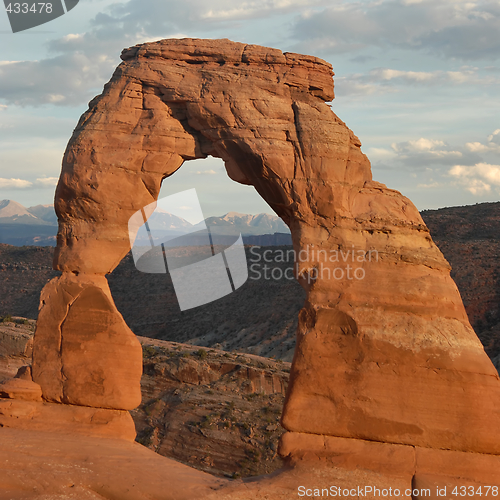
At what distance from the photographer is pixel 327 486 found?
28.3ft

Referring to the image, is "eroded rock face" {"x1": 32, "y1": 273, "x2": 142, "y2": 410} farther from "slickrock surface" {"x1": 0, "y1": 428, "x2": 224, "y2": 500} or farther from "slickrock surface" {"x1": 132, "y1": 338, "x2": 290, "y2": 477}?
"slickrock surface" {"x1": 132, "y1": 338, "x2": 290, "y2": 477}

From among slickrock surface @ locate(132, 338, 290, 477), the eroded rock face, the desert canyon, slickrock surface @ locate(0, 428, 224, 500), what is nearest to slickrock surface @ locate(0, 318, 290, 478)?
slickrock surface @ locate(132, 338, 290, 477)

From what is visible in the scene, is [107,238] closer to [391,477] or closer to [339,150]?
[339,150]

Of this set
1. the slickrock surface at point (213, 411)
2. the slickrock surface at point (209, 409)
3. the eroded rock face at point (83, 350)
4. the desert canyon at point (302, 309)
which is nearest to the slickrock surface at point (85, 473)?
the desert canyon at point (302, 309)

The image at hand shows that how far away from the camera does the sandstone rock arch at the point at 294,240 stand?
942 cm

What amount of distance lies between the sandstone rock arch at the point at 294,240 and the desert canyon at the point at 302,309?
0.03 m

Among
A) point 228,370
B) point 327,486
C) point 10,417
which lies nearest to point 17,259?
point 228,370

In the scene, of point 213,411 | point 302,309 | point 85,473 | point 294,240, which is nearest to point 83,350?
point 85,473

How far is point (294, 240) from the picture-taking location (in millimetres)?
10312

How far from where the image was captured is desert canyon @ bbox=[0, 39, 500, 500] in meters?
9.12

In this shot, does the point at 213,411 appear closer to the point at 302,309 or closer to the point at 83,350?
the point at 83,350

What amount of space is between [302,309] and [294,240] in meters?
1.24

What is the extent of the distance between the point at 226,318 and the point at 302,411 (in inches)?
1251

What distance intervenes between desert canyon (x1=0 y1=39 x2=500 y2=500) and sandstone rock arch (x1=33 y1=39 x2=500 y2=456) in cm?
3
